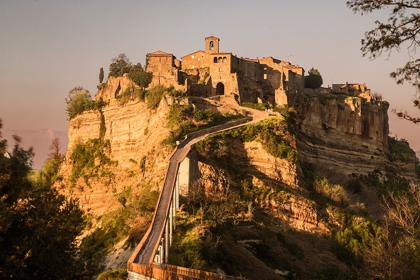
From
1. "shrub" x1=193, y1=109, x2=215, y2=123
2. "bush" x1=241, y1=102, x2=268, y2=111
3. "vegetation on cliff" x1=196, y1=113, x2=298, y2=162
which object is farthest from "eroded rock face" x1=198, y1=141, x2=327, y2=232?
"bush" x1=241, y1=102, x2=268, y2=111

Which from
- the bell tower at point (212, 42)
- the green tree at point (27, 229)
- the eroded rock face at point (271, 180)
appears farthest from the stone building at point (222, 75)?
the green tree at point (27, 229)

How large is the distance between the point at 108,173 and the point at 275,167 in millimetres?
17983

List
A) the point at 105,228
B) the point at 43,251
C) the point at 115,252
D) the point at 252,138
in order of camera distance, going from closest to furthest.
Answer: the point at 43,251 < the point at 115,252 < the point at 105,228 < the point at 252,138

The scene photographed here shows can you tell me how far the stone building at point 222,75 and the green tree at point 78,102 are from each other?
8.22 meters

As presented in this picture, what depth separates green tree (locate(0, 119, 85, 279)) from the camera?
707 inches

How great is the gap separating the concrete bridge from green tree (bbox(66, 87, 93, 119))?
72.7ft

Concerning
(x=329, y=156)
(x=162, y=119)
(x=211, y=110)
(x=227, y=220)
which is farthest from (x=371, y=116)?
(x=227, y=220)

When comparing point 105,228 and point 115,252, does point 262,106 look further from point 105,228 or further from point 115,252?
point 115,252

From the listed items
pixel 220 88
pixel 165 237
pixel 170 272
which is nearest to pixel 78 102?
pixel 220 88

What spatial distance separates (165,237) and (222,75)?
33432 mm

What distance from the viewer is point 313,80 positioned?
2849 inches

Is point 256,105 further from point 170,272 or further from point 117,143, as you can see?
point 170,272

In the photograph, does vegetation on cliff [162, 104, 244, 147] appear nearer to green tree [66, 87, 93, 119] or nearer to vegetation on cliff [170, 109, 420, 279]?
vegetation on cliff [170, 109, 420, 279]

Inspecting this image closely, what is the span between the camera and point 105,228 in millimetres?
40688
